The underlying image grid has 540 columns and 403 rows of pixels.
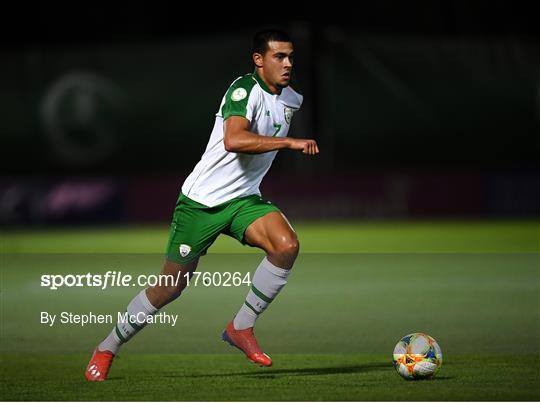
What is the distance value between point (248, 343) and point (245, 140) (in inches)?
48.8

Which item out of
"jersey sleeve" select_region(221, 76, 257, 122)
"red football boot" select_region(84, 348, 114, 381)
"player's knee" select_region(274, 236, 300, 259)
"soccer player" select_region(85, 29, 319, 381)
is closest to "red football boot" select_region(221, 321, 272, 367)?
"soccer player" select_region(85, 29, 319, 381)

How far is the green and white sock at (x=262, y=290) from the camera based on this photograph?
291 inches

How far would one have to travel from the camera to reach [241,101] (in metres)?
7.32

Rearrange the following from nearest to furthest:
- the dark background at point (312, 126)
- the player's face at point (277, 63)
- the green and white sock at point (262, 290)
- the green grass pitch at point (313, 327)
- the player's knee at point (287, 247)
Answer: the green grass pitch at point (313, 327) < the player's knee at point (287, 247) < the green and white sock at point (262, 290) < the player's face at point (277, 63) < the dark background at point (312, 126)

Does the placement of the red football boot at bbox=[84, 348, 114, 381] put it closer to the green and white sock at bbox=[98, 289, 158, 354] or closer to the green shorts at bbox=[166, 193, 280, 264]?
the green and white sock at bbox=[98, 289, 158, 354]

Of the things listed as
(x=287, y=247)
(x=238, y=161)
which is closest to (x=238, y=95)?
(x=238, y=161)

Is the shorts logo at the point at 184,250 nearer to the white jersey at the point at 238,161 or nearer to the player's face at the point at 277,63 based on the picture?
the white jersey at the point at 238,161

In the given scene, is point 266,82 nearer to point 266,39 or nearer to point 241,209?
point 266,39

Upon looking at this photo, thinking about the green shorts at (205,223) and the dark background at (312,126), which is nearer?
the green shorts at (205,223)

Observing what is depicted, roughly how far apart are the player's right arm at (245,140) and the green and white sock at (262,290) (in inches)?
28.3

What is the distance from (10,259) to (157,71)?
24.2 feet

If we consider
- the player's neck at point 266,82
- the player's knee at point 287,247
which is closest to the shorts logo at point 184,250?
the player's knee at point 287,247

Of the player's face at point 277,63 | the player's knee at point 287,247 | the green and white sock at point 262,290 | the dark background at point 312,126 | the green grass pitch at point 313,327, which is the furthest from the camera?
the dark background at point 312,126

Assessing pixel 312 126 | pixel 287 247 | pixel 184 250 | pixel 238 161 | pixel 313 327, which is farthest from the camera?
pixel 312 126
